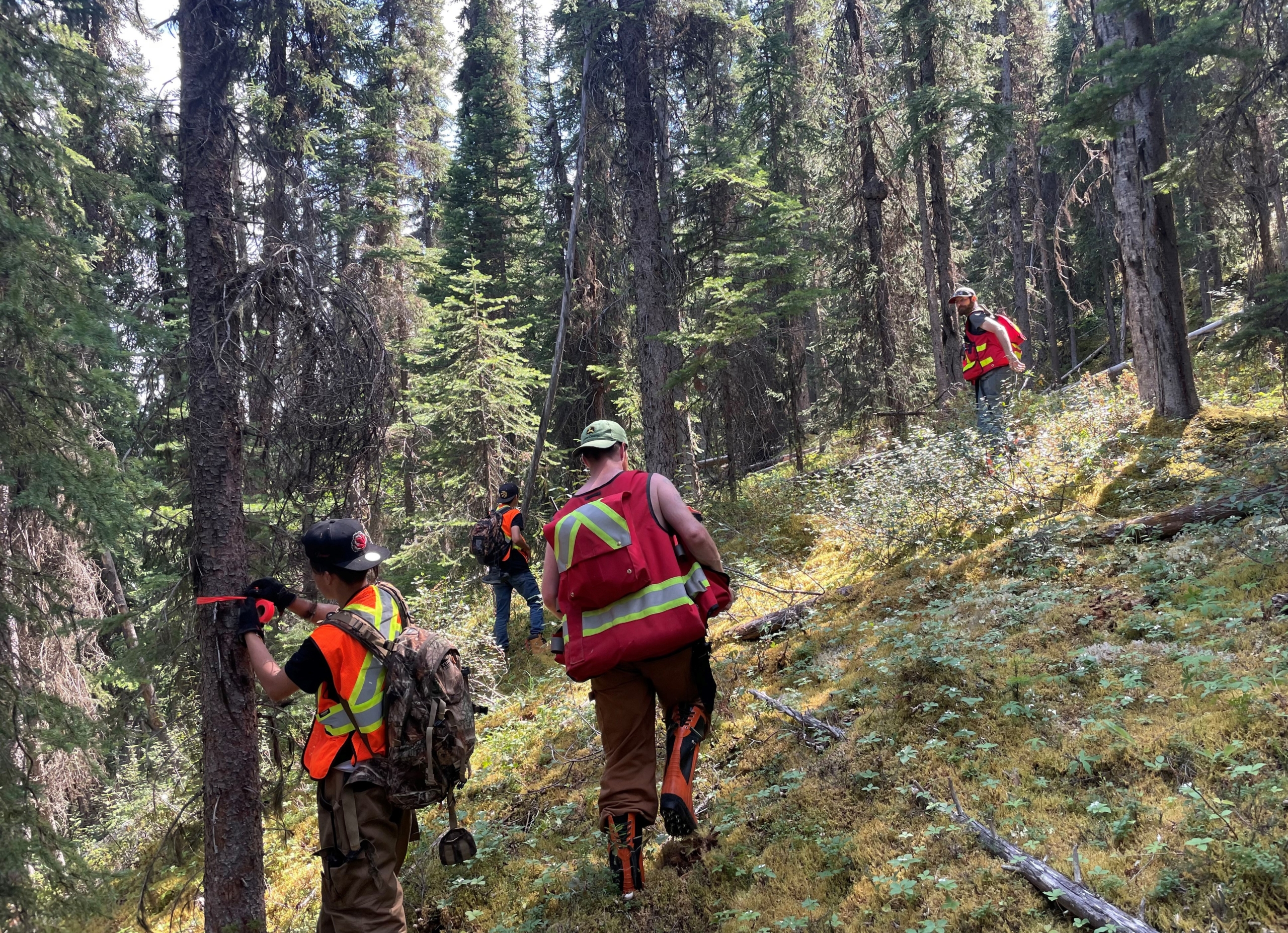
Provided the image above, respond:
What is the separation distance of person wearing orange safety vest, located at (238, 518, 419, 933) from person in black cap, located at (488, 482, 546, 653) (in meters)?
5.96

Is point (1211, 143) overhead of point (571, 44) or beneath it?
beneath

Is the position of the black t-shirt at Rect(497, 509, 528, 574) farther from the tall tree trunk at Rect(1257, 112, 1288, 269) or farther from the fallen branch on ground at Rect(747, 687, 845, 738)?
the tall tree trunk at Rect(1257, 112, 1288, 269)

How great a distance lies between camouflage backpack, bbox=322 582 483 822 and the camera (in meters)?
3.49

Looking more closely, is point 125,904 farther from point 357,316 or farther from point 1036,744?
point 1036,744

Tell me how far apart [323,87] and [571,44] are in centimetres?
479

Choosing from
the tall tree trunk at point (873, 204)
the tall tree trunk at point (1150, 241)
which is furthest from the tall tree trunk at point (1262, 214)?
the tall tree trunk at point (873, 204)

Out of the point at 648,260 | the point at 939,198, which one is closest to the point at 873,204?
the point at 939,198

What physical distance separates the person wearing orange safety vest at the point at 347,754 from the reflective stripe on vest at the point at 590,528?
36.5 inches

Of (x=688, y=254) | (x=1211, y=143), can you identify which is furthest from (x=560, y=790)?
(x=688, y=254)

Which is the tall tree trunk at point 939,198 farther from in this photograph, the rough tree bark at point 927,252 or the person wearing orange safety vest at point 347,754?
the person wearing orange safety vest at point 347,754

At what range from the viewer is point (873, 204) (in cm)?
1509

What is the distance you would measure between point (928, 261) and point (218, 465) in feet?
44.2

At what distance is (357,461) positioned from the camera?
19.6 ft

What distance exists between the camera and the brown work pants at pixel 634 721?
3.84m
